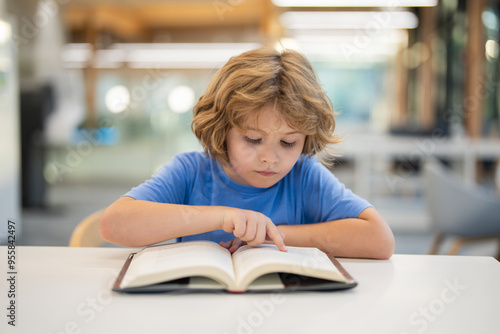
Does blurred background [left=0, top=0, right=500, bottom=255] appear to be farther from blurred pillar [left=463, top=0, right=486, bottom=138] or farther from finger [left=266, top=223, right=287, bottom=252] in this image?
finger [left=266, top=223, right=287, bottom=252]

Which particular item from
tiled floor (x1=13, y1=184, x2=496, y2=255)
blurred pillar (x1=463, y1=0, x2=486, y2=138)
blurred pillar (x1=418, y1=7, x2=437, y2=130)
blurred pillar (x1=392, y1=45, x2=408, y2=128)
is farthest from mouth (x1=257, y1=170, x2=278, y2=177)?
blurred pillar (x1=392, y1=45, x2=408, y2=128)

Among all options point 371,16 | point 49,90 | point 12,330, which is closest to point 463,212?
point 12,330

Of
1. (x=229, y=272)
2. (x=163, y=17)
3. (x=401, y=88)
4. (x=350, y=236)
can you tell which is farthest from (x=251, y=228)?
(x=401, y=88)

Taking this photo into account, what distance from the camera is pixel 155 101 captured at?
18.9ft

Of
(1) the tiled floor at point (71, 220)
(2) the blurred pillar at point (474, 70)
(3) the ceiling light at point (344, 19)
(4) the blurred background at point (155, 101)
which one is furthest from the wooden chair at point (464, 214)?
(3) the ceiling light at point (344, 19)

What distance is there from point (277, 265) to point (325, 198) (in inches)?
16.2

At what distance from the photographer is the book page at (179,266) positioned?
0.72 meters

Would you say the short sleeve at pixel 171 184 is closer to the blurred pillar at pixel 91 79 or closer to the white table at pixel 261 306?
the white table at pixel 261 306

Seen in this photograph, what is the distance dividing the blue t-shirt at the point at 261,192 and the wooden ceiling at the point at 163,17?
15.5 ft

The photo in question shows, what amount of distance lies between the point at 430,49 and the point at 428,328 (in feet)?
27.7

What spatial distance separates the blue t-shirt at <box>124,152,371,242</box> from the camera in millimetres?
1102

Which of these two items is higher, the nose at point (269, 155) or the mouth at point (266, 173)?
the nose at point (269, 155)

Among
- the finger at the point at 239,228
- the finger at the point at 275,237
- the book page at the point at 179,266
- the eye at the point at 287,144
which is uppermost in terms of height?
the eye at the point at 287,144

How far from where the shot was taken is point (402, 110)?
33.0ft
